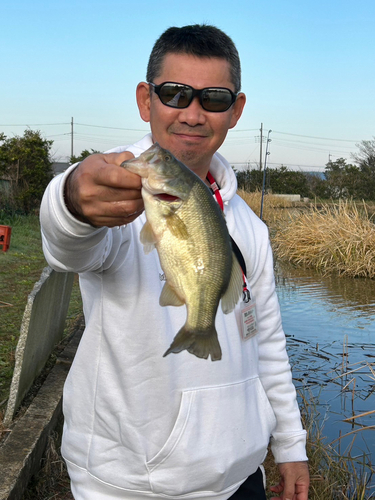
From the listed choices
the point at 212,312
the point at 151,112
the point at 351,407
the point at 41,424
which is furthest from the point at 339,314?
the point at 212,312

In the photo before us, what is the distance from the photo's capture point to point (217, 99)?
247 cm

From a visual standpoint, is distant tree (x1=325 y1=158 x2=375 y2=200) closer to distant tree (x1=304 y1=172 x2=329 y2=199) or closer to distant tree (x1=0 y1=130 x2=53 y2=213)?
distant tree (x1=304 y1=172 x2=329 y2=199)

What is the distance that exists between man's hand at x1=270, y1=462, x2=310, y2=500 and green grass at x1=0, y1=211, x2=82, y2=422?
1913 mm

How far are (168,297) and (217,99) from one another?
1.20m

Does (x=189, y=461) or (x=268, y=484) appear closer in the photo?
(x=189, y=461)

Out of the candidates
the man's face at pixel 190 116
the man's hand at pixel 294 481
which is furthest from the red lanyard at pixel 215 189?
the man's hand at pixel 294 481

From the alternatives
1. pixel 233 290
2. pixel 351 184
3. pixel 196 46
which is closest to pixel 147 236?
pixel 233 290

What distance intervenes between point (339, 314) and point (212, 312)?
26.5ft

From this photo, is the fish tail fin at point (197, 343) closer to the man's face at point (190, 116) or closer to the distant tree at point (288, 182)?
the man's face at point (190, 116)

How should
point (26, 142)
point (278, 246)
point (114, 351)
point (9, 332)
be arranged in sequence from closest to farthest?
point (114, 351)
point (9, 332)
point (278, 246)
point (26, 142)

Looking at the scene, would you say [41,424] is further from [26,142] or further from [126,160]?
[26,142]

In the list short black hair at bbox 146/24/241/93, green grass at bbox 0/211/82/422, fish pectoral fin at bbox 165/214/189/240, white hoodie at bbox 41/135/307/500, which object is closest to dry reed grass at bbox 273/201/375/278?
green grass at bbox 0/211/82/422

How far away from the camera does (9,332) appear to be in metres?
5.45

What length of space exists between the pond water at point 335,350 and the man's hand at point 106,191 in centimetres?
314
